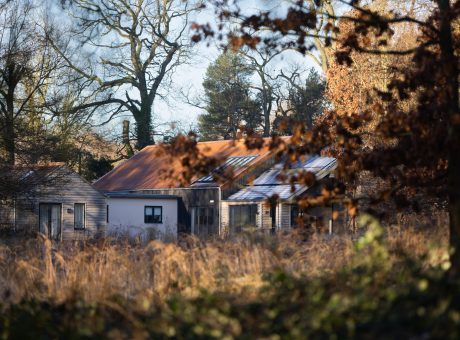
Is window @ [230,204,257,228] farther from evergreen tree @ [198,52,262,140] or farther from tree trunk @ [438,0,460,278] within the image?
tree trunk @ [438,0,460,278]

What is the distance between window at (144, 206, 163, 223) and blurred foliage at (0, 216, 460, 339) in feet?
144

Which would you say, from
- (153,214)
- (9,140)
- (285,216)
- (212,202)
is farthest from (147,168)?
(9,140)

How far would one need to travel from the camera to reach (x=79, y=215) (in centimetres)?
5166

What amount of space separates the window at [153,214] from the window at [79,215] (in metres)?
3.94

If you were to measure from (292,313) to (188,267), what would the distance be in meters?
4.71

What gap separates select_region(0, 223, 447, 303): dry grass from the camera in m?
11.1

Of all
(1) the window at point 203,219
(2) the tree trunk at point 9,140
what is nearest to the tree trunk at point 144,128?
(1) the window at point 203,219

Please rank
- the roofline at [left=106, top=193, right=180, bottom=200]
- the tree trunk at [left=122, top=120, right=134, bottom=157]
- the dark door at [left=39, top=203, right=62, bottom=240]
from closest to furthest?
1. the dark door at [left=39, top=203, right=62, bottom=240]
2. the roofline at [left=106, top=193, right=180, bottom=200]
3. the tree trunk at [left=122, top=120, right=134, bottom=157]

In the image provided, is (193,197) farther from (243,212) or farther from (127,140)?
(127,140)

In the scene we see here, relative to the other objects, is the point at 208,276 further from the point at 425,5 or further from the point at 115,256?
the point at 425,5

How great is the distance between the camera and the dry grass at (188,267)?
11.1m

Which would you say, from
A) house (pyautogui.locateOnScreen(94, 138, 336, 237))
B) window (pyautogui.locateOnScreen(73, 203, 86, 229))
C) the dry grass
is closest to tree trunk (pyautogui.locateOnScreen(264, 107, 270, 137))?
house (pyautogui.locateOnScreen(94, 138, 336, 237))

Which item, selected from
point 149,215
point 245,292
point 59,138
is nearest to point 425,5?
point 59,138

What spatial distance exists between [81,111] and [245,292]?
47.4 metres
